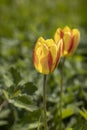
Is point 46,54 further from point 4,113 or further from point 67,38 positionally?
point 4,113

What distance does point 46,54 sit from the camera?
4.73 ft

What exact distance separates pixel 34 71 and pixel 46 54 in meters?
0.66

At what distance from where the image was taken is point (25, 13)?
358cm

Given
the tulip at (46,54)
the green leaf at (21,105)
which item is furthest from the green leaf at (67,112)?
the tulip at (46,54)

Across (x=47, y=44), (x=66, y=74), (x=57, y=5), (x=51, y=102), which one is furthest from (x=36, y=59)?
(x=57, y=5)

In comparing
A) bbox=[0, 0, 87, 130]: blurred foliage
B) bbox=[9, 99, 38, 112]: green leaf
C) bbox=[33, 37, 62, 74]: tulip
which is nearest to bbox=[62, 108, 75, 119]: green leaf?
bbox=[0, 0, 87, 130]: blurred foliage

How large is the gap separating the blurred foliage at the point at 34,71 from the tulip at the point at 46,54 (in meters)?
0.14

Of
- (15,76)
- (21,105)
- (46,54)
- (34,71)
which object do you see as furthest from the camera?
(34,71)

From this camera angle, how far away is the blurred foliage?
1648 millimetres

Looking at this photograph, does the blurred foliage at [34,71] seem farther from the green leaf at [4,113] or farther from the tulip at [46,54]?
the tulip at [46,54]

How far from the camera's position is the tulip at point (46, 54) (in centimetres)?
143

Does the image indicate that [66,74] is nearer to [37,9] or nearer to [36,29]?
[36,29]

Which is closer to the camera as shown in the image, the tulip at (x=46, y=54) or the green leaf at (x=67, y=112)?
the tulip at (x=46, y=54)

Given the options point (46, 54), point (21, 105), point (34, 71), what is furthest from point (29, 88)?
point (34, 71)
